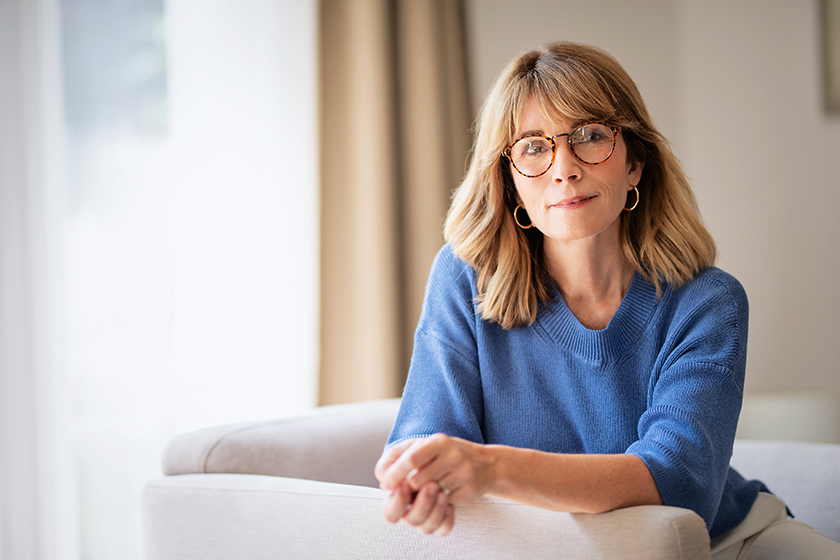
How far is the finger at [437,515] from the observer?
0.74m

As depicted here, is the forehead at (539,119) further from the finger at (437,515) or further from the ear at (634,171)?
the finger at (437,515)

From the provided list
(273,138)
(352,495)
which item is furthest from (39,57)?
(352,495)

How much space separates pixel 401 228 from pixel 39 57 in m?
1.27

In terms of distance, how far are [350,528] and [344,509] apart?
0.03m

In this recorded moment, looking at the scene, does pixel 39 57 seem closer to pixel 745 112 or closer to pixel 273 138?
pixel 273 138

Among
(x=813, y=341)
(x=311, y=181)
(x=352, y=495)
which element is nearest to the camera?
(x=352, y=495)

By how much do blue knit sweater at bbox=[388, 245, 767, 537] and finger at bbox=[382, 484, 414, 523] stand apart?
0.28 metres

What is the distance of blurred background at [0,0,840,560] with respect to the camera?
146cm

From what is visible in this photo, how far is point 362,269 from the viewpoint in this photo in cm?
223

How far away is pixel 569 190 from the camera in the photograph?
1109mm

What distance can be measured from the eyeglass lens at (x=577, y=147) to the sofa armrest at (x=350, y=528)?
58cm

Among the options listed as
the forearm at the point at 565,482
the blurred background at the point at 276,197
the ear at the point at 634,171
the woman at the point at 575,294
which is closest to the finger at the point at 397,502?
the forearm at the point at 565,482

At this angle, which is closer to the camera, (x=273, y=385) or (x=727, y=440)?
(x=727, y=440)

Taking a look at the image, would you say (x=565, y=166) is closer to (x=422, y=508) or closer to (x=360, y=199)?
(x=422, y=508)
